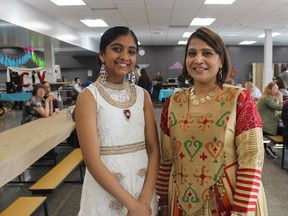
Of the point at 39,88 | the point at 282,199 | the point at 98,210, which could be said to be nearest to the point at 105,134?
the point at 98,210

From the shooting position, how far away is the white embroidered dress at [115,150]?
117cm

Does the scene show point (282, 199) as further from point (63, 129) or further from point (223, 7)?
point (223, 7)

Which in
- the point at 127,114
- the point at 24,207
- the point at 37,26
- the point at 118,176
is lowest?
the point at 24,207

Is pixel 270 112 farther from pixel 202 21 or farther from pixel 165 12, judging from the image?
pixel 202 21

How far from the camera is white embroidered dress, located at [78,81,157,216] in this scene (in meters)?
1.17

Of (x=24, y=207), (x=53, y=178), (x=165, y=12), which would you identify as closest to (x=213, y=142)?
(x=24, y=207)

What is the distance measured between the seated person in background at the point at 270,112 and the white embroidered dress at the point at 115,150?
391 cm

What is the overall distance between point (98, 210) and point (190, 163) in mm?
408

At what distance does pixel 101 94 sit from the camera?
1.19 meters

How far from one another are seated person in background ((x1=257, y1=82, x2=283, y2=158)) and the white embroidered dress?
391 cm

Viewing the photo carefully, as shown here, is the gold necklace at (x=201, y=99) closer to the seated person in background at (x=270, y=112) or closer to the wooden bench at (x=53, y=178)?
the wooden bench at (x=53, y=178)

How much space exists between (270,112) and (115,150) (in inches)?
163

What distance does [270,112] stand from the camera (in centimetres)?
473

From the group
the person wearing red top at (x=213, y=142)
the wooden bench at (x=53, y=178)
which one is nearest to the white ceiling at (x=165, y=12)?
the wooden bench at (x=53, y=178)
